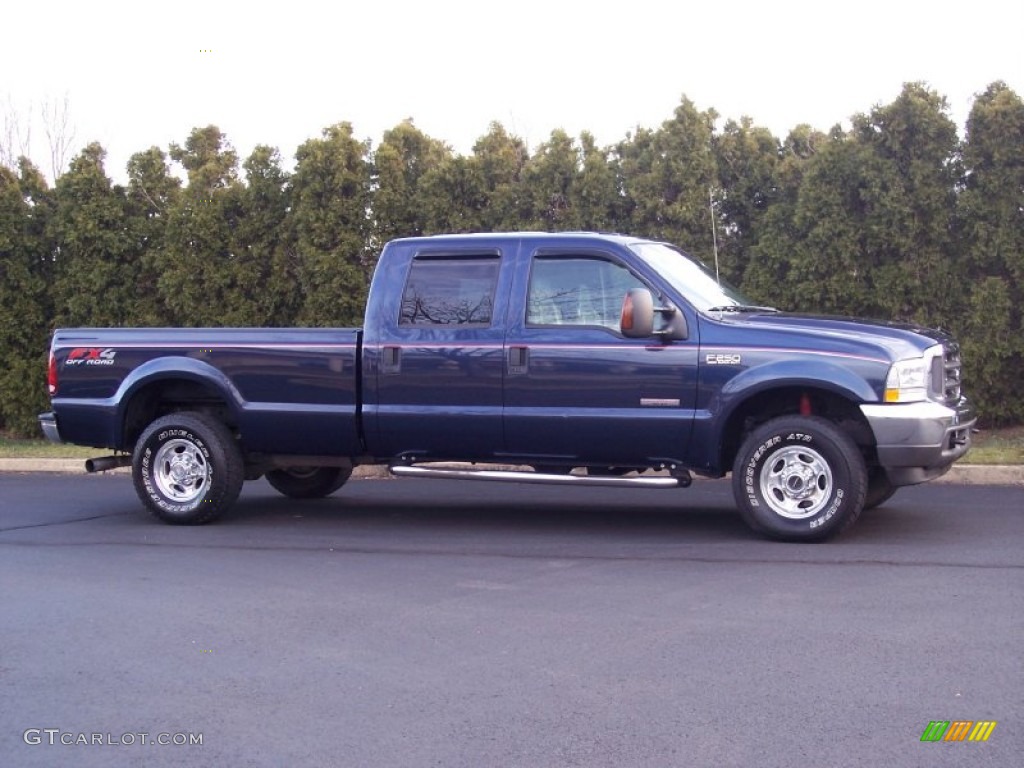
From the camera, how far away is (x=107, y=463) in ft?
32.8

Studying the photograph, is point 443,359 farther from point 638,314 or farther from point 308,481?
point 308,481

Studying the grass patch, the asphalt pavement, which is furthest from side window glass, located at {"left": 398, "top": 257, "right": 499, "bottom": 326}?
the grass patch

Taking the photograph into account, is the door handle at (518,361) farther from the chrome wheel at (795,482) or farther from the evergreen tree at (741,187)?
the evergreen tree at (741,187)

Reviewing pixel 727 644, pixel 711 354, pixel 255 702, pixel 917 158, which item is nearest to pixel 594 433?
pixel 711 354

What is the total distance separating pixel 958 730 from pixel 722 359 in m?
3.93

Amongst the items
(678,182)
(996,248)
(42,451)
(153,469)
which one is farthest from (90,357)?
(996,248)

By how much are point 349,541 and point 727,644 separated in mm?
A: 3713

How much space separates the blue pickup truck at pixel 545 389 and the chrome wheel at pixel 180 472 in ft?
0.04

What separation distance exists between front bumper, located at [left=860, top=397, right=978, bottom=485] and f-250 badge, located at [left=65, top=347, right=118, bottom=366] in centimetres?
570

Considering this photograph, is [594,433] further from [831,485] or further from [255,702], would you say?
[255,702]

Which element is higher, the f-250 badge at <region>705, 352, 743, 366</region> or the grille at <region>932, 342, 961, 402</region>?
the f-250 badge at <region>705, 352, 743, 366</region>

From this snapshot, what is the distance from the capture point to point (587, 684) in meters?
5.32

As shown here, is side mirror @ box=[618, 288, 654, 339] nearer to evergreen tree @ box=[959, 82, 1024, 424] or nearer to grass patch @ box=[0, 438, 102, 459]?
evergreen tree @ box=[959, 82, 1024, 424]

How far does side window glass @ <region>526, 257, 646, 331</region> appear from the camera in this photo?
875 cm
